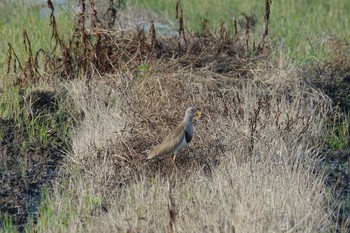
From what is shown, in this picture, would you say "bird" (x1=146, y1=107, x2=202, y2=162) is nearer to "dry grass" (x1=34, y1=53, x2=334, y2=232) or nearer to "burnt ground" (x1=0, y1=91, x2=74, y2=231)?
"dry grass" (x1=34, y1=53, x2=334, y2=232)

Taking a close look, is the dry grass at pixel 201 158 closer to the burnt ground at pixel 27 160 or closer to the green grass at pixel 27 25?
the burnt ground at pixel 27 160

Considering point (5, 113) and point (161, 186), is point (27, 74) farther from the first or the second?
point (161, 186)

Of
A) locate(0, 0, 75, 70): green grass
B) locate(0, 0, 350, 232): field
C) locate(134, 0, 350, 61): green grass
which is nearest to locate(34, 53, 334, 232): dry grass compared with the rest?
locate(0, 0, 350, 232): field

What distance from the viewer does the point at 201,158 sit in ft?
21.5

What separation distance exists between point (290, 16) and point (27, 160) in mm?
5552

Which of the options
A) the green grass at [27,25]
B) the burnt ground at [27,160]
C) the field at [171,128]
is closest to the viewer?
the field at [171,128]

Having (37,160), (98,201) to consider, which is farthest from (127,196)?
(37,160)

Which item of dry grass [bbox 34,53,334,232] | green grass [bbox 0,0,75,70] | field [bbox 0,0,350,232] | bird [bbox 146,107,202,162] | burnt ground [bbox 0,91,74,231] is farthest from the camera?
green grass [bbox 0,0,75,70]

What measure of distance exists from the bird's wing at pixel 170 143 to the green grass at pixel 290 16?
306 centimetres

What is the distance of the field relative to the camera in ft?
17.7

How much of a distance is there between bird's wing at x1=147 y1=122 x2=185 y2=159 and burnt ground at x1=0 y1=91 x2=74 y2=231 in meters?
0.79

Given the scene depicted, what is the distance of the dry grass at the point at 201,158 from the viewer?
206 inches

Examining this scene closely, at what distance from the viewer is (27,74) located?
848 centimetres

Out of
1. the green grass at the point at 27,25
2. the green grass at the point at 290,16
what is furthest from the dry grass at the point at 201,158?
the green grass at the point at 27,25
